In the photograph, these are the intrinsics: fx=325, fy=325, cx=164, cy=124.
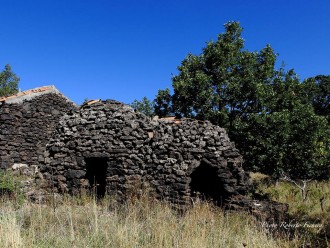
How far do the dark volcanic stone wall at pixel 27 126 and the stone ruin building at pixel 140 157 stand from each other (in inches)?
186

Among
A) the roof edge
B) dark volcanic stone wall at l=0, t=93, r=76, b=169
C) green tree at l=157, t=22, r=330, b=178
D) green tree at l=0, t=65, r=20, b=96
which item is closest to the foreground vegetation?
green tree at l=157, t=22, r=330, b=178

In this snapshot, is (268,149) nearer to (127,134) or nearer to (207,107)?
(207,107)

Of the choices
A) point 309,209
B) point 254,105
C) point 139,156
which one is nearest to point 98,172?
point 139,156

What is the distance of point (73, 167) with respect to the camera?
9.63 m

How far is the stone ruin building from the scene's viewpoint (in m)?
8.87

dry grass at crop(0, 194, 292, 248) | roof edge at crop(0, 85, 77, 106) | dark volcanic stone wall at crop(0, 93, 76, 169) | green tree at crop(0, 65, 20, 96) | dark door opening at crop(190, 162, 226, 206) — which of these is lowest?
dry grass at crop(0, 194, 292, 248)

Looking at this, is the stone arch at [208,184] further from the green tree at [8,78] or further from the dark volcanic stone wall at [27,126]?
the green tree at [8,78]

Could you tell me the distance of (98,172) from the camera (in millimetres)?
10141

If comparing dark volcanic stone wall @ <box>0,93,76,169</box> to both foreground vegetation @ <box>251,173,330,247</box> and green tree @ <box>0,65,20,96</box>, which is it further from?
green tree @ <box>0,65,20,96</box>

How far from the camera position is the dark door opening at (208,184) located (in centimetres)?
902

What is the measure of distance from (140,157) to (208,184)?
223cm

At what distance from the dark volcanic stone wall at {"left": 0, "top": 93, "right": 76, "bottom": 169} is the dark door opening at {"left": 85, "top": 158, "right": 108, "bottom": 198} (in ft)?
17.6

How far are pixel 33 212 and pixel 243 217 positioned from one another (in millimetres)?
4716

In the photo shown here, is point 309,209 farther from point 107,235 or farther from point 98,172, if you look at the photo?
point 107,235
